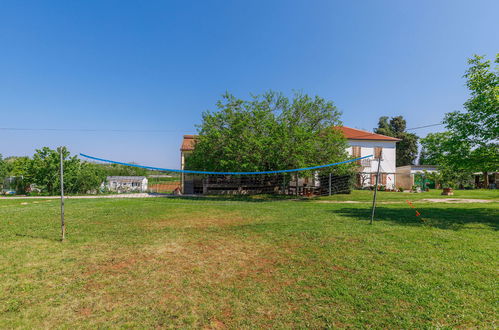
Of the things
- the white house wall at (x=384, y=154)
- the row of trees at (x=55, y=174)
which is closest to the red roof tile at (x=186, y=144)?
the row of trees at (x=55, y=174)

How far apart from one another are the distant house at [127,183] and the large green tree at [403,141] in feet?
163

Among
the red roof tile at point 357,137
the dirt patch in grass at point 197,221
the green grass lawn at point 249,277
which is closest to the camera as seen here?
the green grass lawn at point 249,277

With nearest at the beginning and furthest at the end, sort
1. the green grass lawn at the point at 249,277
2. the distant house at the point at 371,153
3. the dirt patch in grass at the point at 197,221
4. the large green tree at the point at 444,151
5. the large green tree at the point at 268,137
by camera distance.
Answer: the green grass lawn at the point at 249,277 → the dirt patch in grass at the point at 197,221 → the large green tree at the point at 444,151 → the large green tree at the point at 268,137 → the distant house at the point at 371,153

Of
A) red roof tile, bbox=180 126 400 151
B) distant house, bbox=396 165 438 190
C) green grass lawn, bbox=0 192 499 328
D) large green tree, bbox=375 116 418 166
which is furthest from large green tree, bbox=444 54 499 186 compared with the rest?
large green tree, bbox=375 116 418 166

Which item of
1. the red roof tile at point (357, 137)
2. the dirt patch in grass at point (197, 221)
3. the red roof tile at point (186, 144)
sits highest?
the red roof tile at point (357, 137)

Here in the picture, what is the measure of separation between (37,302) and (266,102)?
19853 millimetres

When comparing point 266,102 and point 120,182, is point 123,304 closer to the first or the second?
point 266,102

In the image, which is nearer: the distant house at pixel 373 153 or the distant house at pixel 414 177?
the distant house at pixel 373 153

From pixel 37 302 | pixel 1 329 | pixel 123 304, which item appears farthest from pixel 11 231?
pixel 123 304

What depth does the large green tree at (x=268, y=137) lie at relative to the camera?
18.3m

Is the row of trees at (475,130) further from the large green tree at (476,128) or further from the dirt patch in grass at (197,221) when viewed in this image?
the dirt patch in grass at (197,221)

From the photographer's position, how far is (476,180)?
121ft

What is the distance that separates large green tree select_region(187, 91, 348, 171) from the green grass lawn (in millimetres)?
10478

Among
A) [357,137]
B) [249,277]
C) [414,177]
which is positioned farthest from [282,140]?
[414,177]
